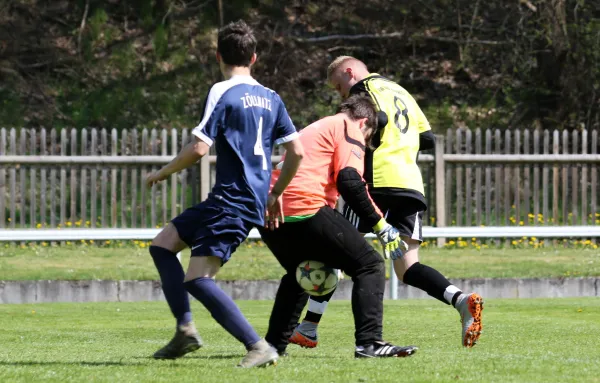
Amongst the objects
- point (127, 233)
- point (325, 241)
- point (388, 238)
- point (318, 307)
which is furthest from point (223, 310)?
point (127, 233)

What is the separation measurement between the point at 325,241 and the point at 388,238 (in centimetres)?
51

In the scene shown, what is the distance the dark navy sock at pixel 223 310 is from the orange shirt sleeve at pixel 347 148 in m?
1.16

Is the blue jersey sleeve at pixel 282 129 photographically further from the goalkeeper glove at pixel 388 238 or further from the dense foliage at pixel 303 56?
the dense foliage at pixel 303 56

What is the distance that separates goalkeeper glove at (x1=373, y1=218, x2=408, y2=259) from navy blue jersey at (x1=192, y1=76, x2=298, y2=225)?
107cm

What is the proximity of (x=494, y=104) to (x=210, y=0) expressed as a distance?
5.14 meters

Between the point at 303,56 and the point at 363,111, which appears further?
the point at 303,56

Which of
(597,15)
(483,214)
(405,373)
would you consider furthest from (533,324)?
(597,15)

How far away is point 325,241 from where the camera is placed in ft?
21.9

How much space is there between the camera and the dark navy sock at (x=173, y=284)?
20.5 ft

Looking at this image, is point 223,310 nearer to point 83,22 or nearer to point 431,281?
point 431,281

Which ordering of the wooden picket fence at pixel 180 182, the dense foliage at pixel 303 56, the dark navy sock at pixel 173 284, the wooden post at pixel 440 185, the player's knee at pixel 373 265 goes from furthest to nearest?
the dense foliage at pixel 303 56, the wooden post at pixel 440 185, the wooden picket fence at pixel 180 182, the player's knee at pixel 373 265, the dark navy sock at pixel 173 284

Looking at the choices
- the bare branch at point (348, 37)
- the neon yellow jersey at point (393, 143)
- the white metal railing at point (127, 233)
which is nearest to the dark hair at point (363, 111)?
the neon yellow jersey at point (393, 143)

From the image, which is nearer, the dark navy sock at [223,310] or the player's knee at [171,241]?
the dark navy sock at [223,310]

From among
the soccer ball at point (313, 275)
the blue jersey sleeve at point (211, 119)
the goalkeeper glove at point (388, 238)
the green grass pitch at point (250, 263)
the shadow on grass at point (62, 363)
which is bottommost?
the green grass pitch at point (250, 263)
